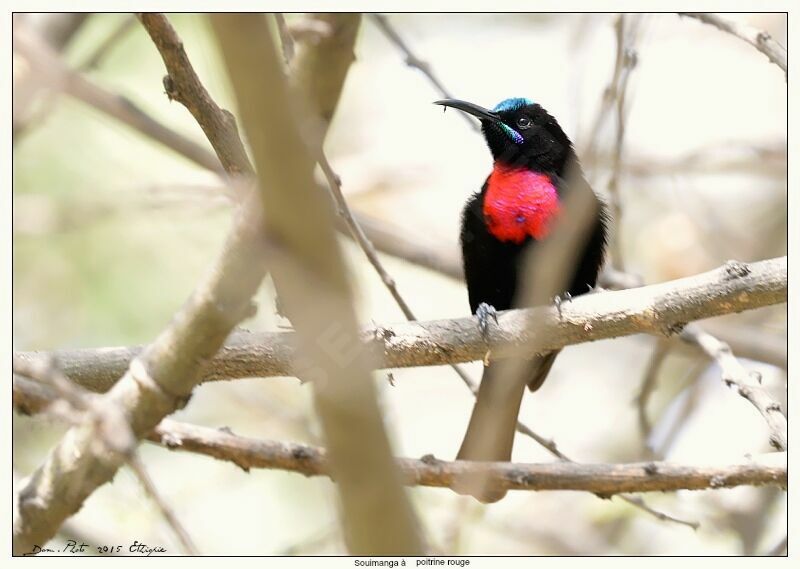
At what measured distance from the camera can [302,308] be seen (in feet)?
5.35

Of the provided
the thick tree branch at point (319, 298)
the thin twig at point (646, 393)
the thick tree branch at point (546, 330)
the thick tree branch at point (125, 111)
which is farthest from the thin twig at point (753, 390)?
the thick tree branch at point (125, 111)

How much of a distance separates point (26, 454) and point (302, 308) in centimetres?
398

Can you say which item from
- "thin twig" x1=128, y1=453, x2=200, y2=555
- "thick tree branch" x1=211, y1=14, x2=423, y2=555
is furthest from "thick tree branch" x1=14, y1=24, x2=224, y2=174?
"thick tree branch" x1=211, y1=14, x2=423, y2=555

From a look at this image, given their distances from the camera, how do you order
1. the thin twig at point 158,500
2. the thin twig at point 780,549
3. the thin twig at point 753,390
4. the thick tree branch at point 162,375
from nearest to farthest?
the thick tree branch at point 162,375, the thin twig at point 158,500, the thin twig at point 753,390, the thin twig at point 780,549

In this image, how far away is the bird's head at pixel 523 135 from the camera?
4930mm

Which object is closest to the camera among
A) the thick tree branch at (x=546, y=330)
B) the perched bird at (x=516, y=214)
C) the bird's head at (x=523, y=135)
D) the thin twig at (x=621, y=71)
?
the thick tree branch at (x=546, y=330)

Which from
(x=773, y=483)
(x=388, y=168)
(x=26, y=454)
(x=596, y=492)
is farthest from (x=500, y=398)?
(x=388, y=168)

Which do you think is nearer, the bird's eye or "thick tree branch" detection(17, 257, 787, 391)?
"thick tree branch" detection(17, 257, 787, 391)

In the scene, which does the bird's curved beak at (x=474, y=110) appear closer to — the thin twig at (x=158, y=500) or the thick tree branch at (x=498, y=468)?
the thick tree branch at (x=498, y=468)

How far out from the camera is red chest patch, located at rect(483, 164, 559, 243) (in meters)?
4.62

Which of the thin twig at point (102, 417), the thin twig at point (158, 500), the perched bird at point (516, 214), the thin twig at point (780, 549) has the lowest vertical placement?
the thin twig at point (780, 549)

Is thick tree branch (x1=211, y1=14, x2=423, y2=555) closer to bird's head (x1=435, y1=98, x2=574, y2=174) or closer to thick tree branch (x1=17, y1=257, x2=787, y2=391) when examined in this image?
thick tree branch (x1=17, y1=257, x2=787, y2=391)

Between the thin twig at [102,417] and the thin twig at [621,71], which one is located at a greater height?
the thin twig at [621,71]

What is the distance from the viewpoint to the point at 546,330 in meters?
3.37
